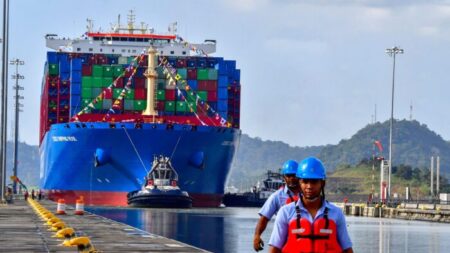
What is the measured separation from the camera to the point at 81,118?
87.8 m

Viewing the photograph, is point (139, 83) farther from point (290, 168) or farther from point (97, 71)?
point (290, 168)

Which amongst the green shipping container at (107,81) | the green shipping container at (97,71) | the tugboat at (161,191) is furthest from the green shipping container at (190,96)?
the tugboat at (161,191)

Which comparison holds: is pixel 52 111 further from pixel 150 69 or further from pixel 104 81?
pixel 150 69

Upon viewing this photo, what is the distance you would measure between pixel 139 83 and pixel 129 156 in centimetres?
989

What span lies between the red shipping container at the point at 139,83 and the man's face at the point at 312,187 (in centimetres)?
8018

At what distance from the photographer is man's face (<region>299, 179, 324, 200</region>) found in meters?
10.2

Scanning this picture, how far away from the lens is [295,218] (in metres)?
10.3

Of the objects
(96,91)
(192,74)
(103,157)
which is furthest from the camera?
(192,74)

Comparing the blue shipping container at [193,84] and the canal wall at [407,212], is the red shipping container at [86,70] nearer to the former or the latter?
the blue shipping container at [193,84]

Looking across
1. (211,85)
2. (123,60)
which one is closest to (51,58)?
(123,60)

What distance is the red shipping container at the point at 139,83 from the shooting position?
Answer: 296 ft

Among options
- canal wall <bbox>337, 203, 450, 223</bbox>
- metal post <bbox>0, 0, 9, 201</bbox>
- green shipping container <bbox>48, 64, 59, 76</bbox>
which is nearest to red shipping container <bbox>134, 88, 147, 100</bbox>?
green shipping container <bbox>48, 64, 59, 76</bbox>

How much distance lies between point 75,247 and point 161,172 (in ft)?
178

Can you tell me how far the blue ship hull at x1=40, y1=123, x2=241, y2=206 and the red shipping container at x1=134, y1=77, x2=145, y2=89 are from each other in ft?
23.5
